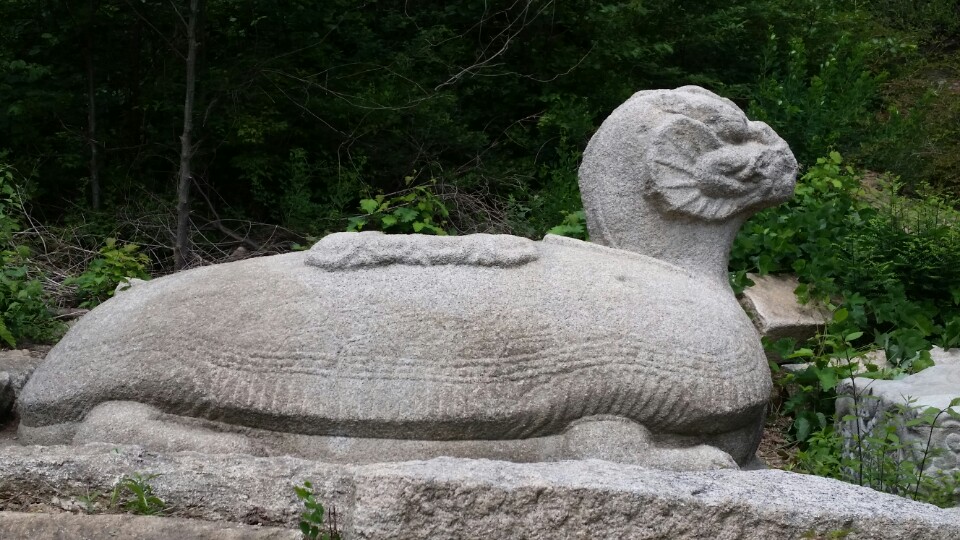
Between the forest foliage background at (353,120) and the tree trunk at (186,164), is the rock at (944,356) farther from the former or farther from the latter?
the tree trunk at (186,164)

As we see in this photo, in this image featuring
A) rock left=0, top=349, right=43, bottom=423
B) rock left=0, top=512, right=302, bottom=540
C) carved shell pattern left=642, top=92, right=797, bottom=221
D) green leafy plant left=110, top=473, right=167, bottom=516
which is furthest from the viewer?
rock left=0, top=349, right=43, bottom=423

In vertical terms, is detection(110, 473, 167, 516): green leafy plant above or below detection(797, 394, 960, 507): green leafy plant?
above

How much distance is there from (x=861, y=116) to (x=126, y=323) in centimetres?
674

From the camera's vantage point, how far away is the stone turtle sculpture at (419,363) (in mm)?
3258

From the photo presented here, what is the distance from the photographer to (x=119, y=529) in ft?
8.37

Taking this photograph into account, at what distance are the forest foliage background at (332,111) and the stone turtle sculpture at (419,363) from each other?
10.9 ft

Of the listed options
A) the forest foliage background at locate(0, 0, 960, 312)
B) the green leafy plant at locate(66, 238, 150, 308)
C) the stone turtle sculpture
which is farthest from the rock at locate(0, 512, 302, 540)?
the forest foliage background at locate(0, 0, 960, 312)

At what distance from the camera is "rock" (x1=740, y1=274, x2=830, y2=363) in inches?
204

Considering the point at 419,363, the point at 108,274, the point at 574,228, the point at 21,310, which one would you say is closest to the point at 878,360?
the point at 574,228

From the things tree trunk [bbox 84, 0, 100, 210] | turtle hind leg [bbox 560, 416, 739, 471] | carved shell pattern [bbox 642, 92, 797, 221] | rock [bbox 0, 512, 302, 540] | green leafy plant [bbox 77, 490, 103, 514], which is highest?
carved shell pattern [bbox 642, 92, 797, 221]

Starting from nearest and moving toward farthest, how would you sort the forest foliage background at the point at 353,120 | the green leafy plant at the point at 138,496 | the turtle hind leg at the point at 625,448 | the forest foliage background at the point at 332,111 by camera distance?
the green leafy plant at the point at 138,496
the turtle hind leg at the point at 625,448
the forest foliage background at the point at 353,120
the forest foliage background at the point at 332,111

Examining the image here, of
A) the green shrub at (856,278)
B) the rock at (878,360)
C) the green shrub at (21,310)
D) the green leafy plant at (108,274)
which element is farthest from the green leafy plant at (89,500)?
the rock at (878,360)

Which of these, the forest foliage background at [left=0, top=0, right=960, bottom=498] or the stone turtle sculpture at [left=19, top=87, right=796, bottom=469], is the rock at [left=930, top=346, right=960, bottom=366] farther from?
the stone turtle sculpture at [left=19, top=87, right=796, bottom=469]

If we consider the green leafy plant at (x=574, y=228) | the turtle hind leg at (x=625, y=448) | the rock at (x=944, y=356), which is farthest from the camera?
the green leafy plant at (x=574, y=228)
